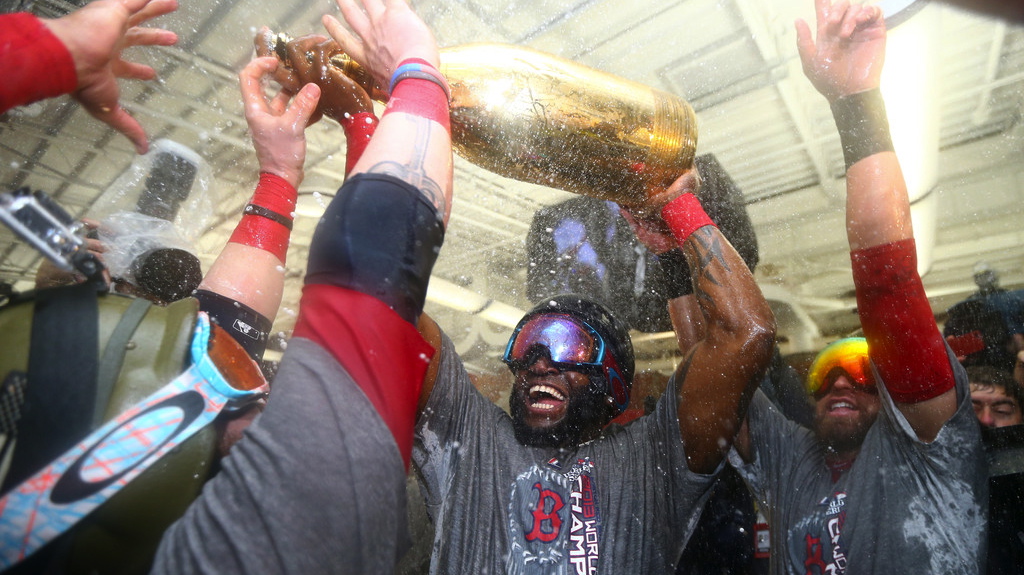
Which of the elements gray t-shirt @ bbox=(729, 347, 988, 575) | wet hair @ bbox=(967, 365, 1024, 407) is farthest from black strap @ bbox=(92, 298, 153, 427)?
wet hair @ bbox=(967, 365, 1024, 407)

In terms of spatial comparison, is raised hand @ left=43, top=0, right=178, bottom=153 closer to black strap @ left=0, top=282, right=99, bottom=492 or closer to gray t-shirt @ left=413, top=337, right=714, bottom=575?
black strap @ left=0, top=282, right=99, bottom=492

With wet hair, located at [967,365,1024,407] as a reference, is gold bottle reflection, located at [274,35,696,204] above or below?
above

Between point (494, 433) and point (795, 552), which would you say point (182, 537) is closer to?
point (494, 433)

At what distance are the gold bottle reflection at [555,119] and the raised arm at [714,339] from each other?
0.34 meters

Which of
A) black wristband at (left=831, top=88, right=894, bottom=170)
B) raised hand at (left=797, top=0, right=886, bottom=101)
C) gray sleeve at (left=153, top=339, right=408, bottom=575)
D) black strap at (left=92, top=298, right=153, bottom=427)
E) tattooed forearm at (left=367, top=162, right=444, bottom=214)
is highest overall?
raised hand at (left=797, top=0, right=886, bottom=101)

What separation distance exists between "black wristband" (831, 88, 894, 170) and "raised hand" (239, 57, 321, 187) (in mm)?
2077

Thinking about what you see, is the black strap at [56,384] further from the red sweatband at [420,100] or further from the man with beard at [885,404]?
the man with beard at [885,404]

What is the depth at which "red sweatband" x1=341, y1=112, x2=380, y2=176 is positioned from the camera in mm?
1549

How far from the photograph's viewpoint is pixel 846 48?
198 centimetres

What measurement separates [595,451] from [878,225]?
59.3 inches

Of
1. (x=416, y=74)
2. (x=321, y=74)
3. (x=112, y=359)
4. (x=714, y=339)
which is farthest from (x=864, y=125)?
(x=112, y=359)

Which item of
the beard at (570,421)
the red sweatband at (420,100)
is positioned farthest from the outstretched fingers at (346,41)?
the beard at (570,421)

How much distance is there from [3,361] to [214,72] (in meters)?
6.58

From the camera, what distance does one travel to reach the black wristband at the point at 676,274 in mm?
2641
